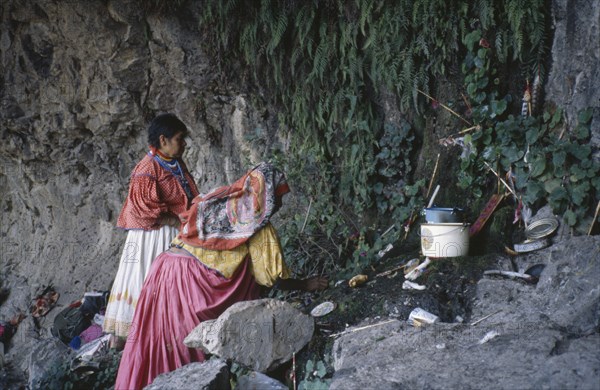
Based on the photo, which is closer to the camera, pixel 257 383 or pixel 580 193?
pixel 257 383

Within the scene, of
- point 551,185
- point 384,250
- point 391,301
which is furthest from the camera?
point 384,250

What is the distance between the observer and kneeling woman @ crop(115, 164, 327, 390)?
404 centimetres

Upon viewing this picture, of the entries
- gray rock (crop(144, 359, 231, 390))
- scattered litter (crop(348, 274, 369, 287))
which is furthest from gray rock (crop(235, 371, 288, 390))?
scattered litter (crop(348, 274, 369, 287))

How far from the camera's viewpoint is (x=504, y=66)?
515 cm

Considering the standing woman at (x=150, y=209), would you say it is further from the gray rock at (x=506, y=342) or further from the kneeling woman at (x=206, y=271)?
the gray rock at (x=506, y=342)

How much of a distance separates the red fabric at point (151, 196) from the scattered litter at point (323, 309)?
4.34 feet

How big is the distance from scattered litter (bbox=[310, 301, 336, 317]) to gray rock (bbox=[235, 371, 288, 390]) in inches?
37.4

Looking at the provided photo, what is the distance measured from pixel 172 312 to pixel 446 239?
2.04m

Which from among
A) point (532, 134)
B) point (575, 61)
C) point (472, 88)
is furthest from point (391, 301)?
point (575, 61)

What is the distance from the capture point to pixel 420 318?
12.7ft

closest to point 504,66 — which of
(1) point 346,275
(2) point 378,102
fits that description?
(2) point 378,102

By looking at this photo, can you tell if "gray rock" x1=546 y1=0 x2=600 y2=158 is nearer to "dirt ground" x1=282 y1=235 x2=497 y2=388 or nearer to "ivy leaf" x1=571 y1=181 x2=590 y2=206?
"ivy leaf" x1=571 y1=181 x2=590 y2=206

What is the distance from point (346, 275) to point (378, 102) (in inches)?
70.5

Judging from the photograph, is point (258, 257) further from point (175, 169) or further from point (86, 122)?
point (86, 122)
